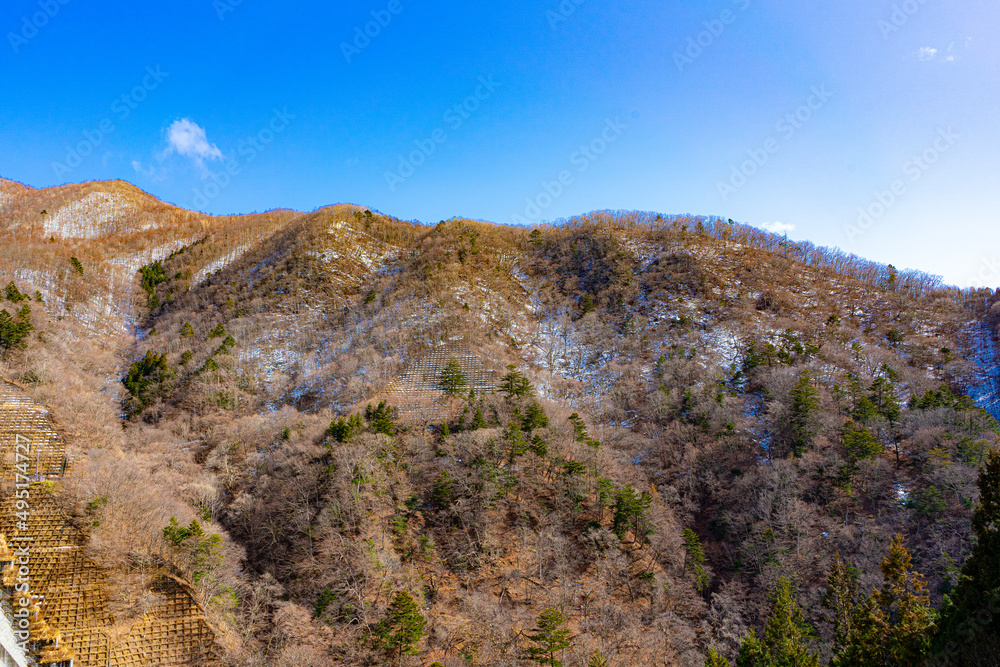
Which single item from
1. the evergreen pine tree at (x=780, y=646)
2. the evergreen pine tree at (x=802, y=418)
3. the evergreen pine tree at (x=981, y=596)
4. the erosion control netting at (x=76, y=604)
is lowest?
the evergreen pine tree at (x=780, y=646)

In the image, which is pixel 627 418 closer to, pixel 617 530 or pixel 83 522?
pixel 617 530

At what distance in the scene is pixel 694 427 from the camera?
41.6 m

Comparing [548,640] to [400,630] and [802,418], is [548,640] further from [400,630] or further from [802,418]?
[802,418]

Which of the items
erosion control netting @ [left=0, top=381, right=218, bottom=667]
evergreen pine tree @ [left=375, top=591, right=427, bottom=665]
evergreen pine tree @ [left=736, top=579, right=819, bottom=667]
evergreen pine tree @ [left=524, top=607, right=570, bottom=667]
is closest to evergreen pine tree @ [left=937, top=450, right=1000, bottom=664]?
evergreen pine tree @ [left=736, top=579, right=819, bottom=667]

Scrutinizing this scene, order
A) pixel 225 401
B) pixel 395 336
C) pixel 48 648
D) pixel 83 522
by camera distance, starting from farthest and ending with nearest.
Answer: pixel 395 336
pixel 225 401
pixel 83 522
pixel 48 648

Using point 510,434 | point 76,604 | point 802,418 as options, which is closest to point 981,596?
point 510,434

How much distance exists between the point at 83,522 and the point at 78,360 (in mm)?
34064

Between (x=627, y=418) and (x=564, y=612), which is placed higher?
(x=627, y=418)

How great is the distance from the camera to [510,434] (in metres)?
33.9

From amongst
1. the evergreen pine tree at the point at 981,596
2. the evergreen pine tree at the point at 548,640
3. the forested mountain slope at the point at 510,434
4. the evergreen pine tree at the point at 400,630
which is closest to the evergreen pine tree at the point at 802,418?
the forested mountain slope at the point at 510,434

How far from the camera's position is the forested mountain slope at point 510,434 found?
26.3 metres

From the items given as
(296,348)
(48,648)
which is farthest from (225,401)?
(48,648)

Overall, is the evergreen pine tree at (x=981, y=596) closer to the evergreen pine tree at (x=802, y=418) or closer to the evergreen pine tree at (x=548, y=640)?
the evergreen pine tree at (x=548, y=640)

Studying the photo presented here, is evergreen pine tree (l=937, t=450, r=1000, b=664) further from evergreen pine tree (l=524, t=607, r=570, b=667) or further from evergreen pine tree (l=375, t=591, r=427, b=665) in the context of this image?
evergreen pine tree (l=375, t=591, r=427, b=665)
